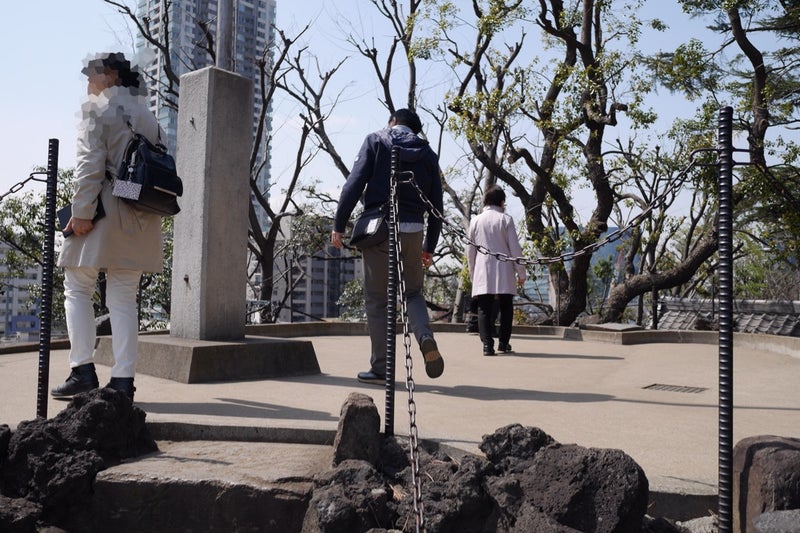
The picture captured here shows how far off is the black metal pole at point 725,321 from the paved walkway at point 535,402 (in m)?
0.30

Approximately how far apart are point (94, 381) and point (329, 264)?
89026 millimetres

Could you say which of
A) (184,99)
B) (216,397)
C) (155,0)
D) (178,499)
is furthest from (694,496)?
(155,0)

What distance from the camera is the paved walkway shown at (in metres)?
3.68

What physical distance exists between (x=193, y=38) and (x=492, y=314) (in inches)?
588

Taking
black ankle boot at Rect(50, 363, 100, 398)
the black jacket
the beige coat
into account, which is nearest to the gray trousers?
the black jacket

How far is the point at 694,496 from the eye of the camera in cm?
286

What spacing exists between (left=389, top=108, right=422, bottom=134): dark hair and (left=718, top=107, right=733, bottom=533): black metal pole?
122 inches

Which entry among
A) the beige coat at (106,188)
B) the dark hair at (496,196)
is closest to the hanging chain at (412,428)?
the beige coat at (106,188)

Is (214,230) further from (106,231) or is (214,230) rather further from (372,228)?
(106,231)

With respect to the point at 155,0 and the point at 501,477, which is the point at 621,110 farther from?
the point at 501,477

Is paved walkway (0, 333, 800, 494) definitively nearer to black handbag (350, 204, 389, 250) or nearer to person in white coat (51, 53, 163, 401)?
person in white coat (51, 53, 163, 401)

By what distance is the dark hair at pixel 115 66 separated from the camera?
4.41 metres

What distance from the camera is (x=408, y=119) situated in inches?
224

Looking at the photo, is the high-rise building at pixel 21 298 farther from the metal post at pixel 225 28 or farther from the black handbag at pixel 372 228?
the black handbag at pixel 372 228
